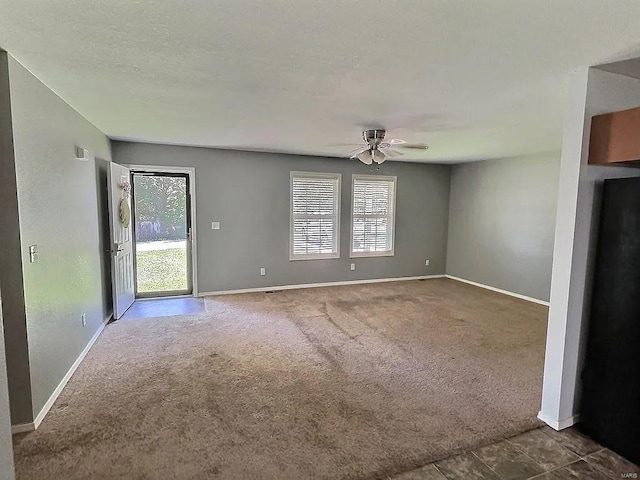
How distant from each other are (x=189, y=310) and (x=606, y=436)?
447 cm

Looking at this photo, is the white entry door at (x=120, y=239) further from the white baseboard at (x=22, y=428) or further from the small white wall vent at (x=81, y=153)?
Answer: the white baseboard at (x=22, y=428)

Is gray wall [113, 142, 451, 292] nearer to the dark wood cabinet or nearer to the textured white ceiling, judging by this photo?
the textured white ceiling

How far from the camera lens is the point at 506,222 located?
6.00 m

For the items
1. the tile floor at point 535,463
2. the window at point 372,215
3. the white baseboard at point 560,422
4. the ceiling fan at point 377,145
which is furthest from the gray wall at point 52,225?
the window at point 372,215

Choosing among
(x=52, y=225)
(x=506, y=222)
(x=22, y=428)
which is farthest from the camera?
(x=506, y=222)

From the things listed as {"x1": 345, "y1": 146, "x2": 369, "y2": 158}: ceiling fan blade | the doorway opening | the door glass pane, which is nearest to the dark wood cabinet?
{"x1": 345, "y1": 146, "x2": 369, "y2": 158}: ceiling fan blade

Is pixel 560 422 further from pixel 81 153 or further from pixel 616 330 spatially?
pixel 81 153

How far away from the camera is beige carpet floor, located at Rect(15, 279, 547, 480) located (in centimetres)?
207

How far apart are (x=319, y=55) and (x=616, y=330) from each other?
2439 mm

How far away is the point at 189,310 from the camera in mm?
4871

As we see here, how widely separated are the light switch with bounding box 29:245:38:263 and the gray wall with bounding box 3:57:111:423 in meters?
0.04

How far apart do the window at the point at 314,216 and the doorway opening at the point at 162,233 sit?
5.57ft

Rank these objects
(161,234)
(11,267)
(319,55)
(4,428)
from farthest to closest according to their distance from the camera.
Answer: (161,234) → (11,267) → (319,55) → (4,428)


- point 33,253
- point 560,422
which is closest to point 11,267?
point 33,253
